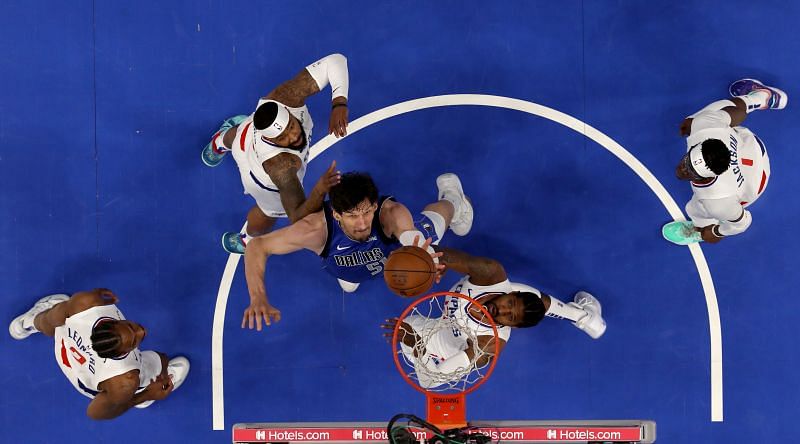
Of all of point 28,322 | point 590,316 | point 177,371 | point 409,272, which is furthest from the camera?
point 177,371

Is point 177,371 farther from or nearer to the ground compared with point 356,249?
nearer to the ground

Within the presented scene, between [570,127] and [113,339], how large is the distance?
446 cm

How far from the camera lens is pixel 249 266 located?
4848mm

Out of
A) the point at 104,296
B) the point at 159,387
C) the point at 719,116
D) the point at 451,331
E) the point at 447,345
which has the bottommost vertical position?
the point at 159,387

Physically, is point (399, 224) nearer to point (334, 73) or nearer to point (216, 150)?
point (334, 73)

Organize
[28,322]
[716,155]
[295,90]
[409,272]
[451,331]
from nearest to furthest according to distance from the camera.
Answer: [409,272] < [716,155] < [295,90] < [451,331] < [28,322]

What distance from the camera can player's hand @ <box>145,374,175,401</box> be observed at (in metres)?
5.73

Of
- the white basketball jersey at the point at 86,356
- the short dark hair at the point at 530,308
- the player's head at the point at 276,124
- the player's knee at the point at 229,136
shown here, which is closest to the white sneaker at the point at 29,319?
the white basketball jersey at the point at 86,356

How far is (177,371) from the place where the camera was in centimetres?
600

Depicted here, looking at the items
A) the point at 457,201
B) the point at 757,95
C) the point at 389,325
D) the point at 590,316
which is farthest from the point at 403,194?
the point at 757,95

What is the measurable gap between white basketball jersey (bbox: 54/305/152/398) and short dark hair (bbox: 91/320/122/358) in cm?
25

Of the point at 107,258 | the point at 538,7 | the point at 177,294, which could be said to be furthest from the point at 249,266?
the point at 538,7

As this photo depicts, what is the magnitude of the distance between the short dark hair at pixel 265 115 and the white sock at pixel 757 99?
4.10 metres

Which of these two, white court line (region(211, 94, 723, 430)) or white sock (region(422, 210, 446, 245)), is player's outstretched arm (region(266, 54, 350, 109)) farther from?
white sock (region(422, 210, 446, 245))
